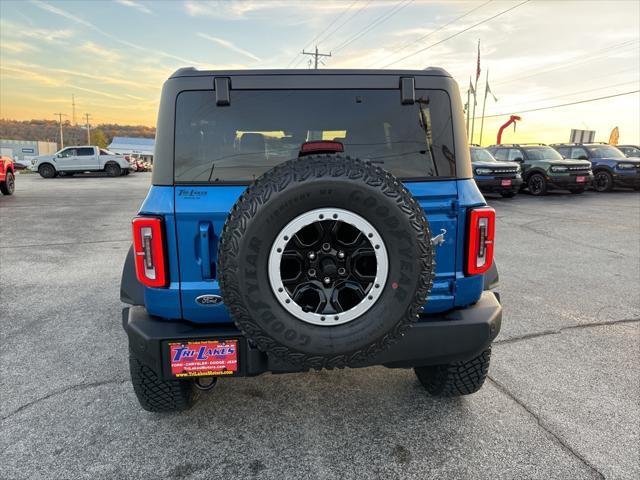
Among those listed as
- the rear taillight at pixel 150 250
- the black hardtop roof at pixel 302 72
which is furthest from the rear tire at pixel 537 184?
the rear taillight at pixel 150 250

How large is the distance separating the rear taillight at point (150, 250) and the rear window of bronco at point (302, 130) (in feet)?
0.87

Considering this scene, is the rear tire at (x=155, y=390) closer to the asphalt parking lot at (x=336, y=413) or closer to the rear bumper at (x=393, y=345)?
the asphalt parking lot at (x=336, y=413)

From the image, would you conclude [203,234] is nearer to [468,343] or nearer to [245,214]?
[245,214]

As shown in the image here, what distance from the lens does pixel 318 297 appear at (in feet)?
6.73

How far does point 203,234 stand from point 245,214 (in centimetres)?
42

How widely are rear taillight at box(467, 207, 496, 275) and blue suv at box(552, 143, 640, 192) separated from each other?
17.9 meters

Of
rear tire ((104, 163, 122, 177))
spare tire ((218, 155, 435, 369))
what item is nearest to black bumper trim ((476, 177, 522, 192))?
spare tire ((218, 155, 435, 369))

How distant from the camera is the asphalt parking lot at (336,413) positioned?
2.27 m

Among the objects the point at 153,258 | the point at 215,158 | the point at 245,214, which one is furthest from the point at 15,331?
the point at 245,214

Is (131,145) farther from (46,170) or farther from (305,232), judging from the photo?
(305,232)

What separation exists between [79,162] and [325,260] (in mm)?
29447

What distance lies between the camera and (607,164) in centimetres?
1698

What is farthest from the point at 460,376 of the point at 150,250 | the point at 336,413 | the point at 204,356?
the point at 150,250

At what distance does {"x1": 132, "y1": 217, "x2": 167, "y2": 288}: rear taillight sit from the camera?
2.18m
